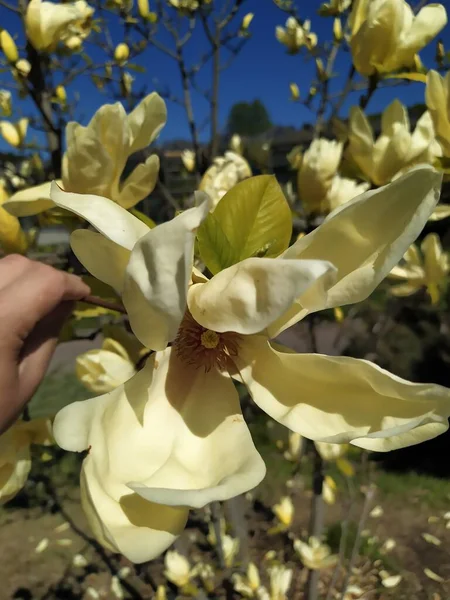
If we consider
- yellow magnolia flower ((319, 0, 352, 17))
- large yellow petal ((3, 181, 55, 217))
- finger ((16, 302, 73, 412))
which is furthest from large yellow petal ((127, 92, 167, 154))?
yellow magnolia flower ((319, 0, 352, 17))

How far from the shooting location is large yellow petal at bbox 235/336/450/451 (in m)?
0.35

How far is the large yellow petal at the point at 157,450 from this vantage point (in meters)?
0.34

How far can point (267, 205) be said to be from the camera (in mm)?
413

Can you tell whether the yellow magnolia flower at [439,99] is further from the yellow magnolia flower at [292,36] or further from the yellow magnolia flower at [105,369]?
the yellow magnolia flower at [292,36]

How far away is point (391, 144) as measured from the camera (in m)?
0.69

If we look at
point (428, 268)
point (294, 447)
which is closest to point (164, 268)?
point (428, 268)

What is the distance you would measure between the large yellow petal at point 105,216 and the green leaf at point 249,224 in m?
0.07

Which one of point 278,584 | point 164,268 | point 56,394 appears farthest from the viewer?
point 56,394

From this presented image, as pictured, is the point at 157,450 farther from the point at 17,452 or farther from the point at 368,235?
the point at 17,452

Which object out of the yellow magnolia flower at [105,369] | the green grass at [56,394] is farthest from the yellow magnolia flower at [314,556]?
the green grass at [56,394]

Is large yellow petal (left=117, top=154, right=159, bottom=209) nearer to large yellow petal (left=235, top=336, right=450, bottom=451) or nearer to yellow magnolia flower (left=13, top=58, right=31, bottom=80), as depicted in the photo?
large yellow petal (left=235, top=336, right=450, bottom=451)

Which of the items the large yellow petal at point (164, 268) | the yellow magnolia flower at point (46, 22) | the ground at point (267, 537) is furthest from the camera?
the ground at point (267, 537)

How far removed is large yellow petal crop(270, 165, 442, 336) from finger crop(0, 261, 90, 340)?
0.28 m

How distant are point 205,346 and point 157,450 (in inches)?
4.0
